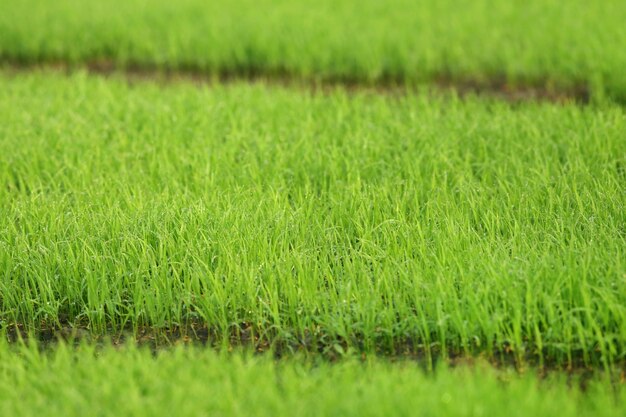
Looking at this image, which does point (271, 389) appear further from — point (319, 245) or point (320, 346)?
point (319, 245)

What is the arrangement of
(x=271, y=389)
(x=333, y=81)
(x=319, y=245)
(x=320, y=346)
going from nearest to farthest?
(x=271, y=389) → (x=320, y=346) → (x=319, y=245) → (x=333, y=81)

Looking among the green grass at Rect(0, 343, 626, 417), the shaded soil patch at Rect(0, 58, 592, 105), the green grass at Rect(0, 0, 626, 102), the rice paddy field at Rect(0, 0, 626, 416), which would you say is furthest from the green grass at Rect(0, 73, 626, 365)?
the green grass at Rect(0, 0, 626, 102)

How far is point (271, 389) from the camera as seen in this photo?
8.40 ft

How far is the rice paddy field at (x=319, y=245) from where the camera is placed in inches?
105

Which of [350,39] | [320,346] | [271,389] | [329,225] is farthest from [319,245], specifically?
[350,39]

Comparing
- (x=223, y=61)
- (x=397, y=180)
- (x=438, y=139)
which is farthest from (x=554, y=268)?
(x=223, y=61)

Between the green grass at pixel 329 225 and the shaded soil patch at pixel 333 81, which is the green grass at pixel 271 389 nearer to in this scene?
the green grass at pixel 329 225

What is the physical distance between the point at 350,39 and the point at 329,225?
340cm

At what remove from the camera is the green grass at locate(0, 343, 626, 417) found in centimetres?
244

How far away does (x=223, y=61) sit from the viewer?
6977 mm

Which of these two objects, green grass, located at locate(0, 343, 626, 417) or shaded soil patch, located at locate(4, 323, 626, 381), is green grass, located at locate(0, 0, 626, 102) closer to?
shaded soil patch, located at locate(4, 323, 626, 381)

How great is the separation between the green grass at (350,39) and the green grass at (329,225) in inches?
43.7

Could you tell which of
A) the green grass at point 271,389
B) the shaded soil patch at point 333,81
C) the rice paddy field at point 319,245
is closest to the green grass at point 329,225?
the rice paddy field at point 319,245

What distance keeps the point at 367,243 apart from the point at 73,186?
5.48ft
